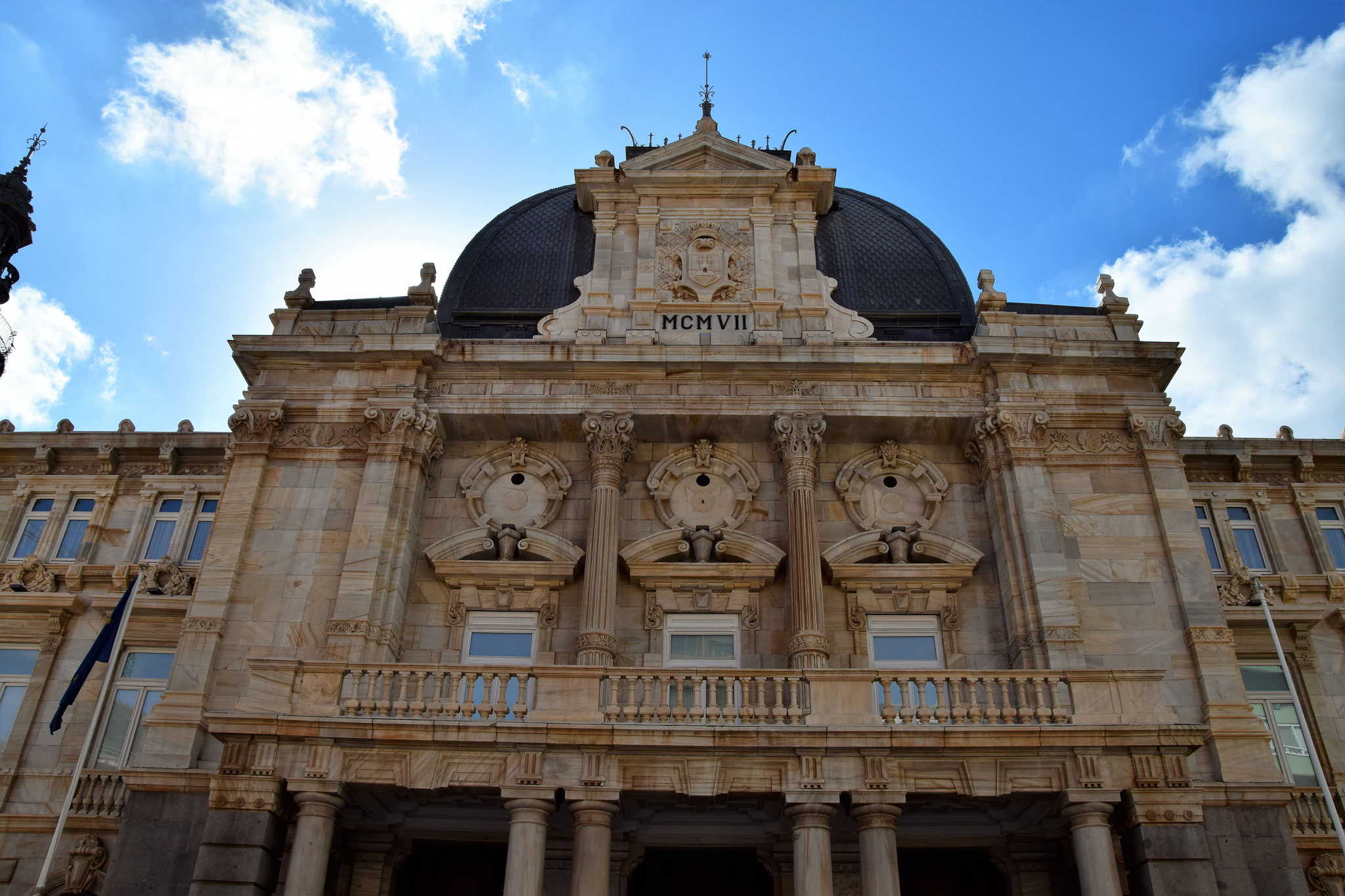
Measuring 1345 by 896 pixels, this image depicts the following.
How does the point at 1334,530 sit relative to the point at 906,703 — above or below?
above

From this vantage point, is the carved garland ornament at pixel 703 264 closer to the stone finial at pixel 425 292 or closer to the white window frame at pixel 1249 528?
→ the stone finial at pixel 425 292

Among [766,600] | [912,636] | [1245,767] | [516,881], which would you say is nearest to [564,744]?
[516,881]

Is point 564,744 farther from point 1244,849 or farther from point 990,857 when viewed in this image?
point 1244,849

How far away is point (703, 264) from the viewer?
26.6 m

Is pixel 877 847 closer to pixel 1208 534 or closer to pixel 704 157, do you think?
pixel 1208 534

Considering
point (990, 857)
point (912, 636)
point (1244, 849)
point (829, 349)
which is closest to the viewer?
point (1244, 849)

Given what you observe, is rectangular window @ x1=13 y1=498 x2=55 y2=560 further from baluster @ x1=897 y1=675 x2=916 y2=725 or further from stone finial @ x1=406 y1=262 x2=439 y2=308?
baluster @ x1=897 y1=675 x2=916 y2=725

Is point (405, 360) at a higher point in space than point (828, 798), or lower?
higher

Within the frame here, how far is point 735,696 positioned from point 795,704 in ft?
3.70

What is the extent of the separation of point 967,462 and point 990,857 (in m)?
8.90

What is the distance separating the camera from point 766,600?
2283 centimetres

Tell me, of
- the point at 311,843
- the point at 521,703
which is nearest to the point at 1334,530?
the point at 521,703

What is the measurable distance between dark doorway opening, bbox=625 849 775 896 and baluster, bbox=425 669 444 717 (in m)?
5.54

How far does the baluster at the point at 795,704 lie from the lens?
17484 millimetres
